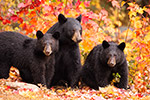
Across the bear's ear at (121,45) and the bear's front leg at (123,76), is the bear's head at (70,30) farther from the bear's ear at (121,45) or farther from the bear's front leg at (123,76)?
the bear's front leg at (123,76)

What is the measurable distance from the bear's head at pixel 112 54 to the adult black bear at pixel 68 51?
67 centimetres

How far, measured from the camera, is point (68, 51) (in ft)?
21.3

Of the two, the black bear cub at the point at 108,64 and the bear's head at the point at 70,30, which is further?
the black bear cub at the point at 108,64

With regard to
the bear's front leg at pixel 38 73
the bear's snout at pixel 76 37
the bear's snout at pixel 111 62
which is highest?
the bear's snout at pixel 76 37

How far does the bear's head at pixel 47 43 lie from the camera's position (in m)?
5.72

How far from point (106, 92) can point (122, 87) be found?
940 millimetres

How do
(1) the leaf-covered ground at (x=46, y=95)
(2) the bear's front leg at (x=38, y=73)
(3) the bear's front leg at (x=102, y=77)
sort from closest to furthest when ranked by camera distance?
(1) the leaf-covered ground at (x=46, y=95), (2) the bear's front leg at (x=38, y=73), (3) the bear's front leg at (x=102, y=77)

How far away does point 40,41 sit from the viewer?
585cm

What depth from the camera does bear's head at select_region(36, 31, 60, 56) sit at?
572 cm

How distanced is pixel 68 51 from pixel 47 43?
2.86ft

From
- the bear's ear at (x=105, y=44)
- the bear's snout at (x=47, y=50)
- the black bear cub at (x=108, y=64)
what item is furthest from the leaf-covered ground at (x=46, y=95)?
the bear's ear at (x=105, y=44)

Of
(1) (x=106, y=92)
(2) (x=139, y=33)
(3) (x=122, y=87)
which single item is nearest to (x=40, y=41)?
(1) (x=106, y=92)

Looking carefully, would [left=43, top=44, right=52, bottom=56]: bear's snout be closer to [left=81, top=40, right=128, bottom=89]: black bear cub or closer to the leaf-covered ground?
the leaf-covered ground

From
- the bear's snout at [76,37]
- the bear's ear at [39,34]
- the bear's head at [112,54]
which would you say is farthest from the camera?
the bear's head at [112,54]
